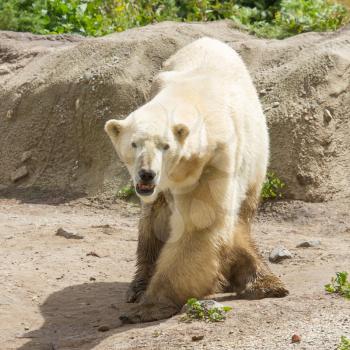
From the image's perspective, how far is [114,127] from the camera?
5871mm

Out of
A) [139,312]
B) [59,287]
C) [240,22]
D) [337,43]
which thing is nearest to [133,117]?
[139,312]

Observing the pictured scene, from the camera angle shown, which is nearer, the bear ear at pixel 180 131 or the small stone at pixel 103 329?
the bear ear at pixel 180 131

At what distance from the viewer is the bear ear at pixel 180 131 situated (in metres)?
5.62

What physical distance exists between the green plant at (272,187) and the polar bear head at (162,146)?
10.8 feet

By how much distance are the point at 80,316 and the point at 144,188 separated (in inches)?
59.9

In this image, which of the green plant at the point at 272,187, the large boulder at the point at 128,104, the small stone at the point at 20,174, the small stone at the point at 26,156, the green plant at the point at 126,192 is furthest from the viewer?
the small stone at the point at 26,156

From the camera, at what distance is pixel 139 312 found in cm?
605

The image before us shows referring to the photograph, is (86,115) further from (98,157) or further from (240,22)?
(240,22)

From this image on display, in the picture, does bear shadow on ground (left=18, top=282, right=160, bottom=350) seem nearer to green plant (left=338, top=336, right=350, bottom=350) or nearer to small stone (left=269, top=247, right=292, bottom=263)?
small stone (left=269, top=247, right=292, bottom=263)

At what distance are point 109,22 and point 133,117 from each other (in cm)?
709

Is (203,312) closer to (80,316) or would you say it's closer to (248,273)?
(248,273)

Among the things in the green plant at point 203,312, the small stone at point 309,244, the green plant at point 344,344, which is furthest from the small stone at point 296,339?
the small stone at point 309,244

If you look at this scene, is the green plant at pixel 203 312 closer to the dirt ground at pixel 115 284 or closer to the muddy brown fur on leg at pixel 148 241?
the dirt ground at pixel 115 284

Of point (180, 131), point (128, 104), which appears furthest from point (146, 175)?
point (128, 104)
